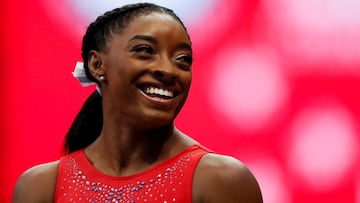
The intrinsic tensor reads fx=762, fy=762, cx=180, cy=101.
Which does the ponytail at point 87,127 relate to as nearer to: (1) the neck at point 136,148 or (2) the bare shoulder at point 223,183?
(1) the neck at point 136,148

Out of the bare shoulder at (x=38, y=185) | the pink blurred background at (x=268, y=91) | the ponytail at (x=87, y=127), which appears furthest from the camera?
the pink blurred background at (x=268, y=91)

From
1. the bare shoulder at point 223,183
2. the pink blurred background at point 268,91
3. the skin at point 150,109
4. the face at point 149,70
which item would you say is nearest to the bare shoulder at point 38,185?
the skin at point 150,109

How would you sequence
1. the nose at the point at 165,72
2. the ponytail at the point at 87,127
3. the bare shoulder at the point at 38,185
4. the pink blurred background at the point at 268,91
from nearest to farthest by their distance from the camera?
1. the nose at the point at 165,72
2. the bare shoulder at the point at 38,185
3. the ponytail at the point at 87,127
4. the pink blurred background at the point at 268,91

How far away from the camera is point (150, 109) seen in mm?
1354

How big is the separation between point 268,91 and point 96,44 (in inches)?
33.8

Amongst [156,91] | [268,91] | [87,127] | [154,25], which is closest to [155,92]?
[156,91]

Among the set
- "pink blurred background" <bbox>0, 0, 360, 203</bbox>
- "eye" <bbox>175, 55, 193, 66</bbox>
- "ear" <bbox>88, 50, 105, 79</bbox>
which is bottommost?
"pink blurred background" <bbox>0, 0, 360, 203</bbox>

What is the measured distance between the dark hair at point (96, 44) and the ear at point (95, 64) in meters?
0.01

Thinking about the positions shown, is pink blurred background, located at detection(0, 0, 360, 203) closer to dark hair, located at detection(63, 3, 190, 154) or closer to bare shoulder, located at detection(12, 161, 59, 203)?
dark hair, located at detection(63, 3, 190, 154)

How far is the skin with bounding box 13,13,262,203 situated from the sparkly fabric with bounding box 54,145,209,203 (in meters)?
0.02

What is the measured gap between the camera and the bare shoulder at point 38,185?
4.84 ft

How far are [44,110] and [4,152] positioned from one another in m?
0.17

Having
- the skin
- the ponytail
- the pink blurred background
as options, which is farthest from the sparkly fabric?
the pink blurred background

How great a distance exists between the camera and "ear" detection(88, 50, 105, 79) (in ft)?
4.74
